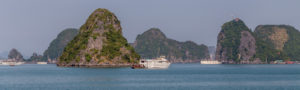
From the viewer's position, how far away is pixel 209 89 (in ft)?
346

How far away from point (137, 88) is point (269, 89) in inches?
1107

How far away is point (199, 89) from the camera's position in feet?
346

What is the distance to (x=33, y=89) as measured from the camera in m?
106

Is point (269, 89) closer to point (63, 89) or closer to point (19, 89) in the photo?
point (63, 89)

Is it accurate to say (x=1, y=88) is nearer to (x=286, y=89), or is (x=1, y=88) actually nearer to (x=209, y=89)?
(x=209, y=89)

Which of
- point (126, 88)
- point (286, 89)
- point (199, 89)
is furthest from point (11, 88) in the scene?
point (286, 89)

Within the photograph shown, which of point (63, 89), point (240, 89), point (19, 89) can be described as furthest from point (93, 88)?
point (240, 89)

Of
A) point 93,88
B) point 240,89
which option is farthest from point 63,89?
point 240,89

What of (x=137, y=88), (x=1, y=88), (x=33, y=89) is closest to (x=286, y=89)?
(x=137, y=88)

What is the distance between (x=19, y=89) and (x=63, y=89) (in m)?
10.3

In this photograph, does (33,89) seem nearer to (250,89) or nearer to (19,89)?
(19,89)

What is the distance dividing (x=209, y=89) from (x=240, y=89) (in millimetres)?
6442

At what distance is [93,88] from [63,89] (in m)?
6.40

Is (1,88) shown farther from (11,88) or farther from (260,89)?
(260,89)
